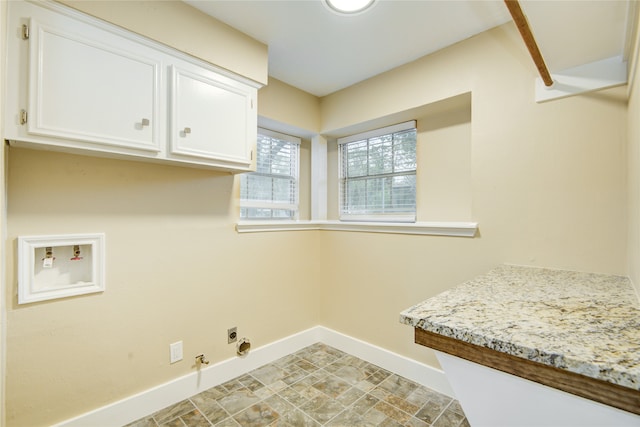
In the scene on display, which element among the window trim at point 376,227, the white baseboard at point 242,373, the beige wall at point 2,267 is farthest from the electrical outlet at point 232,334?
the beige wall at point 2,267

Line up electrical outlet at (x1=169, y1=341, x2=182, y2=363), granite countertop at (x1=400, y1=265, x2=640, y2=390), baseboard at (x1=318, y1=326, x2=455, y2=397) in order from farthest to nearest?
baseboard at (x1=318, y1=326, x2=455, y2=397)
electrical outlet at (x1=169, y1=341, x2=182, y2=363)
granite countertop at (x1=400, y1=265, x2=640, y2=390)

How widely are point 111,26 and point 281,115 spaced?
1.33 meters

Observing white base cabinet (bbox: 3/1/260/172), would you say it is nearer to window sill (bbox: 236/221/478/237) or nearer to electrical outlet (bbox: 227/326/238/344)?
window sill (bbox: 236/221/478/237)

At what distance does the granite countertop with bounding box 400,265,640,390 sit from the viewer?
0.63 meters

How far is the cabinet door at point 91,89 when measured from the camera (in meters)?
1.24

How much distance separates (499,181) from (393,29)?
1.17m

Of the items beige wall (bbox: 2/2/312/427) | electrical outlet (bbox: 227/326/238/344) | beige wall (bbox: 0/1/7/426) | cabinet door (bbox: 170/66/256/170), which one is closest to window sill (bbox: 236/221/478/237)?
beige wall (bbox: 2/2/312/427)

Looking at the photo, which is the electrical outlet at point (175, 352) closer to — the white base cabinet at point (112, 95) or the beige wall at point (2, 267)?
the beige wall at point (2, 267)

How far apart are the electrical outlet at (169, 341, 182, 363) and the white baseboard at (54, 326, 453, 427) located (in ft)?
0.43

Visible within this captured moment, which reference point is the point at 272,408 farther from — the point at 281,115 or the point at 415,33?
the point at 415,33

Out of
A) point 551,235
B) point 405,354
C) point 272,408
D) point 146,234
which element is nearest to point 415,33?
point 551,235

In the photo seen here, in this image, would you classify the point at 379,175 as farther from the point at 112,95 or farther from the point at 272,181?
the point at 112,95

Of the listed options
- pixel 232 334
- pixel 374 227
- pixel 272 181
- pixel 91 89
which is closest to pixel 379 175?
pixel 374 227

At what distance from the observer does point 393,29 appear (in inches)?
72.9
